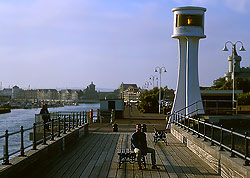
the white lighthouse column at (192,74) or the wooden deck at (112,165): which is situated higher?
the white lighthouse column at (192,74)

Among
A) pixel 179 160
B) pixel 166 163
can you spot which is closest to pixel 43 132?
pixel 166 163

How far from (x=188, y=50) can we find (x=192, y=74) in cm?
181

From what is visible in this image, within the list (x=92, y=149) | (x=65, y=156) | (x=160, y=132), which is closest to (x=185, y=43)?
(x=160, y=132)

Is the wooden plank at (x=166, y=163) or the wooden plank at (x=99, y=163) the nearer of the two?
the wooden plank at (x=99, y=163)

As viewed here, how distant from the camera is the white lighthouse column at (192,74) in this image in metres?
29.6

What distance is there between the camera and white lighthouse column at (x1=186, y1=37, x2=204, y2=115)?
97.0 feet

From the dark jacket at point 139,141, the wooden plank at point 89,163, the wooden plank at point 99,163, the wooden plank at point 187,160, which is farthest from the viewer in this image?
the dark jacket at point 139,141

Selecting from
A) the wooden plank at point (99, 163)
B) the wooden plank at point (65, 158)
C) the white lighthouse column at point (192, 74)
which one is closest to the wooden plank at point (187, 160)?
the wooden plank at point (99, 163)

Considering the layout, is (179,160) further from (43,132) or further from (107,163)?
(43,132)

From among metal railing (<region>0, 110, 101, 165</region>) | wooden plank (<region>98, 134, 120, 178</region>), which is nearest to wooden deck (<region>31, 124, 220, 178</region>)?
wooden plank (<region>98, 134, 120, 178</region>)

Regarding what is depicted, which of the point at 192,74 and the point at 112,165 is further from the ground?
the point at 192,74

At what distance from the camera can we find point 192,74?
2966cm

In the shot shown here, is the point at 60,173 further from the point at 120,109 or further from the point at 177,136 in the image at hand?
the point at 120,109

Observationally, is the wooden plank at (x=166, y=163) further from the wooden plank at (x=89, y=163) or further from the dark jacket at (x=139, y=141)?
the wooden plank at (x=89, y=163)
